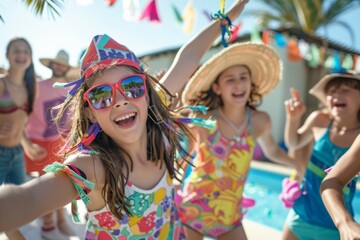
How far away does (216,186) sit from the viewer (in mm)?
2535

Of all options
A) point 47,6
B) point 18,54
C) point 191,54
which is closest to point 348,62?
point 191,54

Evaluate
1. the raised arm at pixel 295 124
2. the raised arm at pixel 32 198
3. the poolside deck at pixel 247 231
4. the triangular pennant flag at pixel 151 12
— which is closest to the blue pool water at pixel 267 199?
the poolside deck at pixel 247 231

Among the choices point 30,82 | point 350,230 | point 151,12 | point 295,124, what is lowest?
point 350,230

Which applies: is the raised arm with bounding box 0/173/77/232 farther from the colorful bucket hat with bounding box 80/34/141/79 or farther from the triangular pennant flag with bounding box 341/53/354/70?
the triangular pennant flag with bounding box 341/53/354/70

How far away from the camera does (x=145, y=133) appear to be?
190cm

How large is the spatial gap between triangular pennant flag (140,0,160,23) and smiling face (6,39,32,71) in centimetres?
206

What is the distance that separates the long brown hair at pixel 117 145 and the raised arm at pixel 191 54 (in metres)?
0.15

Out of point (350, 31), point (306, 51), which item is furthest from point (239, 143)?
point (350, 31)

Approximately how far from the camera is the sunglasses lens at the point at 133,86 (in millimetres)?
1598

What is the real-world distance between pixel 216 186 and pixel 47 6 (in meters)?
1.76

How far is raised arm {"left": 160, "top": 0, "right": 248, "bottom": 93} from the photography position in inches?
83.4

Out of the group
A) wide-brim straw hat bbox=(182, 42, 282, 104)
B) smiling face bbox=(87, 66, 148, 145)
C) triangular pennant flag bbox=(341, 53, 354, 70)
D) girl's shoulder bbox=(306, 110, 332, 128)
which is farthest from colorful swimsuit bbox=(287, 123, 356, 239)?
triangular pennant flag bbox=(341, 53, 354, 70)

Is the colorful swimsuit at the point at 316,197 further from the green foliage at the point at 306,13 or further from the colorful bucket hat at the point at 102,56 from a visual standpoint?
the green foliage at the point at 306,13

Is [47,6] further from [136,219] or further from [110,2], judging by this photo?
[110,2]
